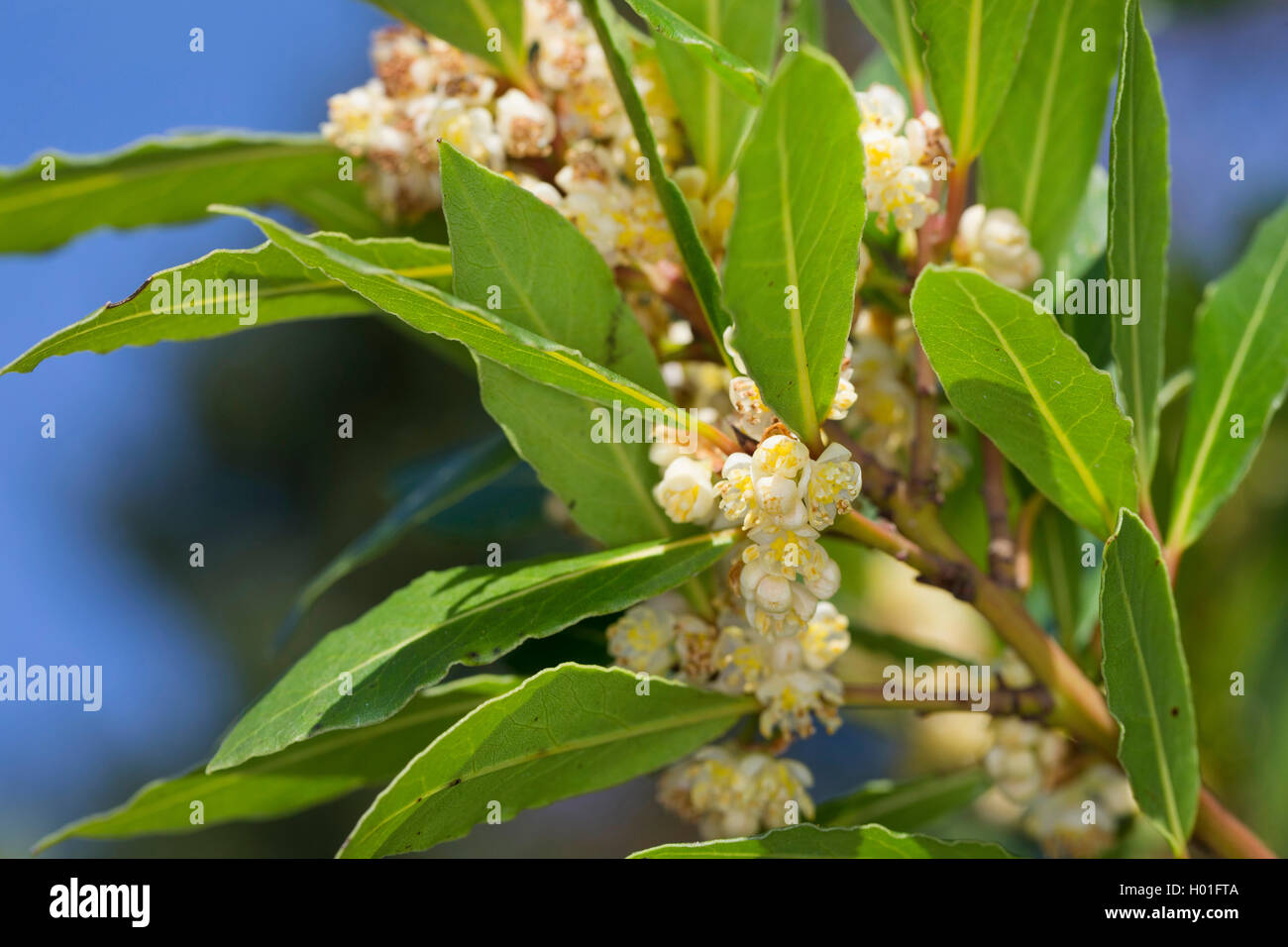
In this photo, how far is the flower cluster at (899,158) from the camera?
986 millimetres

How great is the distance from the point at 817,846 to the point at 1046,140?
741mm

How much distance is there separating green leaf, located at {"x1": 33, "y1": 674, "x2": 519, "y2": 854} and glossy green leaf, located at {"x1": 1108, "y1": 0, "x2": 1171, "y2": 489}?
2.17ft

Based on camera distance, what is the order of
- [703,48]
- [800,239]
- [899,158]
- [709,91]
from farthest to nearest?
1. [709,91]
2. [899,158]
3. [703,48]
4. [800,239]

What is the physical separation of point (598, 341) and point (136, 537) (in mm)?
4870

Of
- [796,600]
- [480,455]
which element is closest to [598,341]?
[796,600]

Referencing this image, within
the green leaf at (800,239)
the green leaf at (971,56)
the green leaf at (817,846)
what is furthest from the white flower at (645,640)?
the green leaf at (971,56)

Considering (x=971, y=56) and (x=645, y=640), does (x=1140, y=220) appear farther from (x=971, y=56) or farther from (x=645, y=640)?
(x=645, y=640)

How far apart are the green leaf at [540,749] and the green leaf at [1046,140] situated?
59 cm

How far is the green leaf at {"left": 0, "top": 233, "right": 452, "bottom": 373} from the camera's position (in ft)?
2.72

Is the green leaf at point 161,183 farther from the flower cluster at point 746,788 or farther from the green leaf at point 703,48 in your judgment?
the flower cluster at point 746,788

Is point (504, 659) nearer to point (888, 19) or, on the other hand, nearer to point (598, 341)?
point (598, 341)

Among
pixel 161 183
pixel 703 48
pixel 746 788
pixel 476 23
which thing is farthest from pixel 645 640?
pixel 161 183

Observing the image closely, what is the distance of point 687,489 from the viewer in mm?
941

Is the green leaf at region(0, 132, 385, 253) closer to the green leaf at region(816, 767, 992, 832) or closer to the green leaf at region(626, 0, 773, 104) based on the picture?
the green leaf at region(626, 0, 773, 104)
